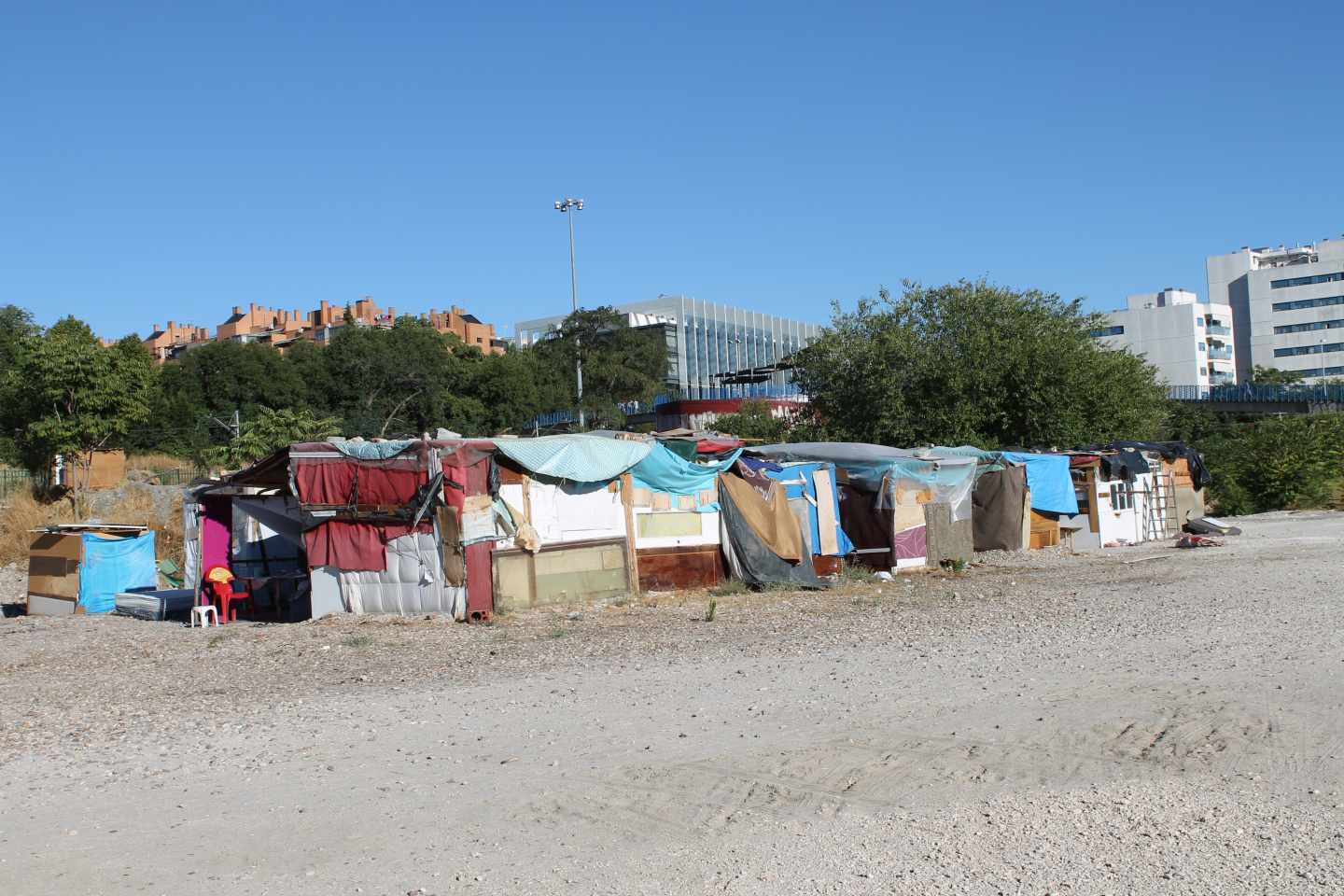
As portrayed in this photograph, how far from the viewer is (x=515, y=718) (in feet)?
28.1

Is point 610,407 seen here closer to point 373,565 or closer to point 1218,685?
point 373,565

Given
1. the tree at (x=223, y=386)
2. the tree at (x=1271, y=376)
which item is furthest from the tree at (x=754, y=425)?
the tree at (x=1271, y=376)

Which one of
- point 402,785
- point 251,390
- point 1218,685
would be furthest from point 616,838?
point 251,390

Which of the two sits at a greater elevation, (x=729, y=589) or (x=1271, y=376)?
(x=1271, y=376)

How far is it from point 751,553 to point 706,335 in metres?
79.9

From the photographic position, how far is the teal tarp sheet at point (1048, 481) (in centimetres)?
2306

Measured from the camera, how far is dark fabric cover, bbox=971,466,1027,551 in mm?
22359

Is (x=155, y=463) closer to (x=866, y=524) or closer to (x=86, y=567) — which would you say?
(x=86, y=567)

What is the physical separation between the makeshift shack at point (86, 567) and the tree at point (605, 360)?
125 ft

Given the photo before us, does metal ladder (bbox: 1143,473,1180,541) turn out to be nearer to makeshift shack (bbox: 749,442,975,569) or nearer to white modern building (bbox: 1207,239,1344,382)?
makeshift shack (bbox: 749,442,975,569)

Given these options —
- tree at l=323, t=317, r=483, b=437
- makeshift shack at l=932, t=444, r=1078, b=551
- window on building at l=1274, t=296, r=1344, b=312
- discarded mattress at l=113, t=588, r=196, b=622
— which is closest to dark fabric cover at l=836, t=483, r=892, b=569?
makeshift shack at l=932, t=444, r=1078, b=551

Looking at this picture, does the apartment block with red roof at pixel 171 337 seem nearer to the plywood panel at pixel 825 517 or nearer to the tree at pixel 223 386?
the tree at pixel 223 386

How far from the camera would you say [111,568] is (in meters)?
18.0

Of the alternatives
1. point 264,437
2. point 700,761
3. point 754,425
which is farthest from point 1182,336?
point 700,761
